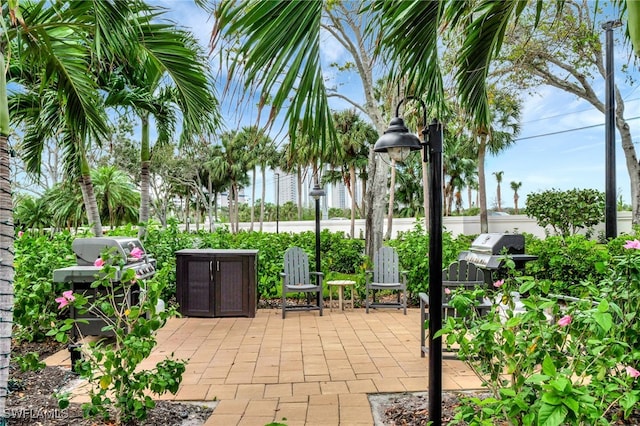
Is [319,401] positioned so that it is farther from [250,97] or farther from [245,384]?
[250,97]

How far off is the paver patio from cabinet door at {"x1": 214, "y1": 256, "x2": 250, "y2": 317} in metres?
0.13

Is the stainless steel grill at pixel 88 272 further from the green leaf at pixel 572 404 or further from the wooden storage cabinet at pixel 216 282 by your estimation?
the green leaf at pixel 572 404

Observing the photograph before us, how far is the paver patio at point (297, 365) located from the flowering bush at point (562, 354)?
92cm

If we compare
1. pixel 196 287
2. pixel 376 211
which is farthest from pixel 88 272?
pixel 376 211

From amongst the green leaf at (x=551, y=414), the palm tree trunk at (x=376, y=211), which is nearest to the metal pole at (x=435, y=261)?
the green leaf at (x=551, y=414)

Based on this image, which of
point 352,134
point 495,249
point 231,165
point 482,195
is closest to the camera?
point 495,249

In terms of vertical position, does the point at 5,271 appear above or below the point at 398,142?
below

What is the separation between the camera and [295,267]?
5.79 metres

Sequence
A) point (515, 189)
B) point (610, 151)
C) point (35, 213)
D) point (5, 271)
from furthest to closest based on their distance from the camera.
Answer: point (515, 189), point (35, 213), point (610, 151), point (5, 271)

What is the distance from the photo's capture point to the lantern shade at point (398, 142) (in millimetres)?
2822

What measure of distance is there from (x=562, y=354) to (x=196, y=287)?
14.4ft

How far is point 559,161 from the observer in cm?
2198

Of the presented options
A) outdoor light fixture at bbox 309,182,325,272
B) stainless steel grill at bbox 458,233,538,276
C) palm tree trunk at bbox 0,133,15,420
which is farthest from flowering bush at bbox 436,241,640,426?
outdoor light fixture at bbox 309,182,325,272

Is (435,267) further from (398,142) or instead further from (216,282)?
(216,282)
